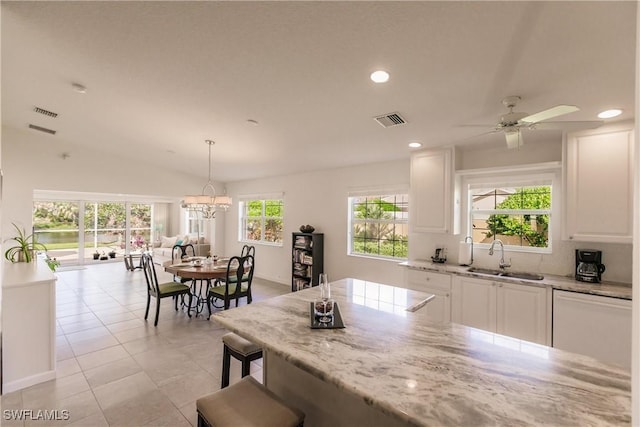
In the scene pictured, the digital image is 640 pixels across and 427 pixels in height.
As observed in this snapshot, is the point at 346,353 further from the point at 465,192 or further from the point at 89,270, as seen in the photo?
the point at 89,270

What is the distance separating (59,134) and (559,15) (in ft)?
23.6

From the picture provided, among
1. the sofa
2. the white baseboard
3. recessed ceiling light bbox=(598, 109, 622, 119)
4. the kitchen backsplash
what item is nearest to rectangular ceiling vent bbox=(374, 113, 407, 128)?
recessed ceiling light bbox=(598, 109, 622, 119)

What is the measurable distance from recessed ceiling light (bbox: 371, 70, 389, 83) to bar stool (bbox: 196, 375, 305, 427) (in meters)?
2.36

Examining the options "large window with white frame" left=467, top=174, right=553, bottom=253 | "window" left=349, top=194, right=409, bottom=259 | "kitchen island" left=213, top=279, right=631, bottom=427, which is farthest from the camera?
"window" left=349, top=194, right=409, bottom=259

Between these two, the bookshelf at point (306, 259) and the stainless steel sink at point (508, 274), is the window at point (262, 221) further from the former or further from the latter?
the stainless steel sink at point (508, 274)

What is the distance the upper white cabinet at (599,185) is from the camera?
2.67 meters

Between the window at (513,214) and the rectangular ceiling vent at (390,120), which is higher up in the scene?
the rectangular ceiling vent at (390,120)

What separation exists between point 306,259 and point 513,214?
11.3 feet

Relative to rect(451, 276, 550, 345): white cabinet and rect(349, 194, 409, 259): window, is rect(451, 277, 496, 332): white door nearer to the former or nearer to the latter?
rect(451, 276, 550, 345): white cabinet

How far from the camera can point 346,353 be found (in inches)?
52.4

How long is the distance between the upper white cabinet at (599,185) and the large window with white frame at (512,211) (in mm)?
477

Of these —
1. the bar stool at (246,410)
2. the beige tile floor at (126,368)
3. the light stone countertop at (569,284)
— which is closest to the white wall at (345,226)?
the light stone countertop at (569,284)

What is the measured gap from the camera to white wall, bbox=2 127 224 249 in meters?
5.11

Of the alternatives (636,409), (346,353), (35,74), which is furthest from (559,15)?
(35,74)
